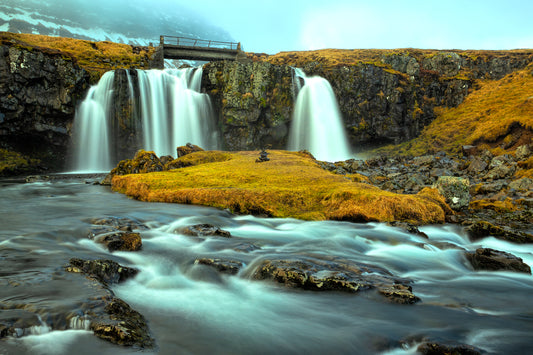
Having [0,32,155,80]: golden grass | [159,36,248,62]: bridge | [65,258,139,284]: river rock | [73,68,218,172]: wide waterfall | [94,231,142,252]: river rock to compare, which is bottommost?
[94,231,142,252]: river rock

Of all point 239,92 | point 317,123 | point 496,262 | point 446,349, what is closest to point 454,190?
point 496,262

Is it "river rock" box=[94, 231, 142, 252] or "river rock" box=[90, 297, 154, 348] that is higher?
"river rock" box=[90, 297, 154, 348]

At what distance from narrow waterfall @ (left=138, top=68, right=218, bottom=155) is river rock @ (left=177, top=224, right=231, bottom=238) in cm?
2886

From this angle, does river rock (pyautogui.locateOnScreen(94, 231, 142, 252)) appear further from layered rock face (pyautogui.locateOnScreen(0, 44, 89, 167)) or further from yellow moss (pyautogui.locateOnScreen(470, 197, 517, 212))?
Result: layered rock face (pyautogui.locateOnScreen(0, 44, 89, 167))

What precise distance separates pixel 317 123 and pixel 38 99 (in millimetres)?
30478

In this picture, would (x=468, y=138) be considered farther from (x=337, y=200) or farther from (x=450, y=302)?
(x=450, y=302)

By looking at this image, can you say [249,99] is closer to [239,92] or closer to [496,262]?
[239,92]

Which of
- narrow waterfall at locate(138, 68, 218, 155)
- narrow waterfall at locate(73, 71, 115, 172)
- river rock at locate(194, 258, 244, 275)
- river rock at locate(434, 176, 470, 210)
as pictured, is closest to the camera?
river rock at locate(194, 258, 244, 275)

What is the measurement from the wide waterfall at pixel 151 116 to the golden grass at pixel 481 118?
78.2 feet

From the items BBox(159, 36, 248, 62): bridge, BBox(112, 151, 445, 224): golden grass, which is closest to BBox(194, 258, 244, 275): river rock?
BBox(112, 151, 445, 224): golden grass

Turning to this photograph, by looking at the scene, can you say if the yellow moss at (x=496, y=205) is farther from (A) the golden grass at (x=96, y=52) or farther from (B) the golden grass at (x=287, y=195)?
(A) the golden grass at (x=96, y=52)

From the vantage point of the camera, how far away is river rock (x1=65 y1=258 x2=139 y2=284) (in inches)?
212

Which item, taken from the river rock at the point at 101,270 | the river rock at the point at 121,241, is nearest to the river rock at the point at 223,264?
the river rock at the point at 101,270

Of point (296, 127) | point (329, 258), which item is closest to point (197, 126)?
point (296, 127)
